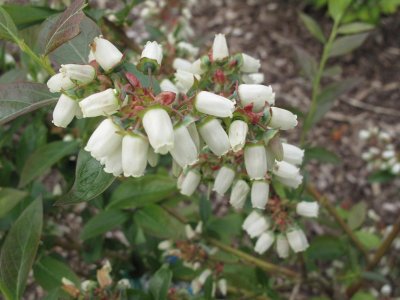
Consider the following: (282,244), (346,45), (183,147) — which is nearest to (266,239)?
(282,244)

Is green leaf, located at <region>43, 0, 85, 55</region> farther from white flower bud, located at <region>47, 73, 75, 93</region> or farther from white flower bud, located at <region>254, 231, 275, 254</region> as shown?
white flower bud, located at <region>254, 231, 275, 254</region>

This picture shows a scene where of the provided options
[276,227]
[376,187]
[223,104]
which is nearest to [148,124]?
[223,104]

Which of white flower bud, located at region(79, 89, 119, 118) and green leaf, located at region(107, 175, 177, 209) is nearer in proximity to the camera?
white flower bud, located at region(79, 89, 119, 118)

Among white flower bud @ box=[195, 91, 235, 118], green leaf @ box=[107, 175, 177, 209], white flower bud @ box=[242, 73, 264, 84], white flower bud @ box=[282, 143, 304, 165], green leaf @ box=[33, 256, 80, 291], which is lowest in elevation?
green leaf @ box=[33, 256, 80, 291]

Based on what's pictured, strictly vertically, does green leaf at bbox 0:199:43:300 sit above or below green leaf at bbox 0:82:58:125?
below

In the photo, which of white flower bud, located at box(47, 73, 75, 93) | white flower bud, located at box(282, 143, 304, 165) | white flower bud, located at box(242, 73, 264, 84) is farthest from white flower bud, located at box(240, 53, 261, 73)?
white flower bud, located at box(47, 73, 75, 93)

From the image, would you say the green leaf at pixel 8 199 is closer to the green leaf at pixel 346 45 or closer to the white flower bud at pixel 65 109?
the white flower bud at pixel 65 109

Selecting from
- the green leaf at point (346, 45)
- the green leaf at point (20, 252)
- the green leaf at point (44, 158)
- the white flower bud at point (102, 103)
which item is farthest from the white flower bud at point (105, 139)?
the green leaf at point (346, 45)
